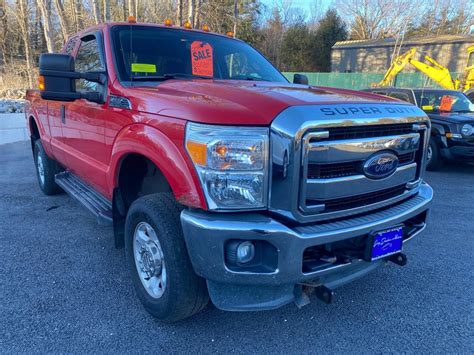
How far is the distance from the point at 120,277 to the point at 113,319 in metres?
0.60

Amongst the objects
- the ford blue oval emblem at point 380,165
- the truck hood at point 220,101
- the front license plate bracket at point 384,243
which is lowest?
the front license plate bracket at point 384,243

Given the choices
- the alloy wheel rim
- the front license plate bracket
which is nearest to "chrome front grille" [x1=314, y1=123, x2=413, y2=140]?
the front license plate bracket

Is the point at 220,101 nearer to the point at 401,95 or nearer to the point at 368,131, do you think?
the point at 368,131

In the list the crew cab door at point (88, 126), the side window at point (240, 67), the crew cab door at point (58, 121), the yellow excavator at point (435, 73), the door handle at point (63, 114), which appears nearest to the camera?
the crew cab door at point (88, 126)

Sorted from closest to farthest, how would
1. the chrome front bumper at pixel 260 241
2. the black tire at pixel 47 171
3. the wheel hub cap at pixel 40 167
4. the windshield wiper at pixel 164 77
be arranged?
the chrome front bumper at pixel 260 241, the windshield wiper at pixel 164 77, the black tire at pixel 47 171, the wheel hub cap at pixel 40 167

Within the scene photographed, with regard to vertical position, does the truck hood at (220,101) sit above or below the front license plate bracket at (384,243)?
above

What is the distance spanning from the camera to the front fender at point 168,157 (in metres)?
2.06

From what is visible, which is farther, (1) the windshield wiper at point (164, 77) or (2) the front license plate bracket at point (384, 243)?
(1) the windshield wiper at point (164, 77)

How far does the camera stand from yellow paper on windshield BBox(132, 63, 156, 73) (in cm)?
308

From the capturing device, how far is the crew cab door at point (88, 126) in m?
3.18

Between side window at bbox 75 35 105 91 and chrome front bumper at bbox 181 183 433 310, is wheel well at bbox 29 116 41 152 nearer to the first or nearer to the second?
side window at bbox 75 35 105 91

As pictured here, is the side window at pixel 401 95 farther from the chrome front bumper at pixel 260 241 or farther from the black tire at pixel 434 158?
the chrome front bumper at pixel 260 241

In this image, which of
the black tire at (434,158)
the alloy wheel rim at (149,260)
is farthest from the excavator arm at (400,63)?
the alloy wheel rim at (149,260)

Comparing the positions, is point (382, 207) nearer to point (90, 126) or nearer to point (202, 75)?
point (202, 75)
